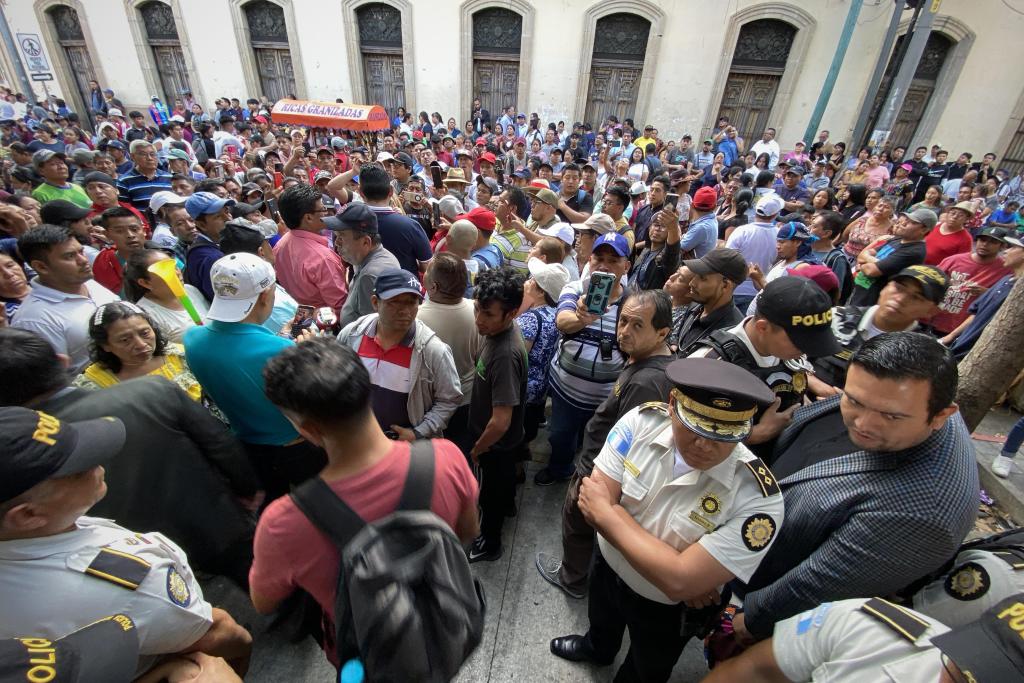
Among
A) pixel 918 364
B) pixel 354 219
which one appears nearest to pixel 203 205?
pixel 354 219

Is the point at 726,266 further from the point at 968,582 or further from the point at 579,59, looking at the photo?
the point at 579,59

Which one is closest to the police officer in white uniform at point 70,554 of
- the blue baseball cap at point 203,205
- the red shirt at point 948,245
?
the blue baseball cap at point 203,205

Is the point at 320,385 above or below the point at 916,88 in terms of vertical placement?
below

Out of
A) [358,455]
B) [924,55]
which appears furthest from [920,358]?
[924,55]

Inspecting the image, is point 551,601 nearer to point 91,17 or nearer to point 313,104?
point 313,104

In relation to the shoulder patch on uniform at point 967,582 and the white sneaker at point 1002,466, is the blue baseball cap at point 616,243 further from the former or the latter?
the white sneaker at point 1002,466

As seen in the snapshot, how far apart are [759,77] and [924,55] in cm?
450

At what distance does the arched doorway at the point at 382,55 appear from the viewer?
1484 cm

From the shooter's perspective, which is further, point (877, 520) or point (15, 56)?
point (15, 56)

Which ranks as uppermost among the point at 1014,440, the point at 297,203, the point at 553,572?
the point at 297,203

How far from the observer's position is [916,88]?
1332cm

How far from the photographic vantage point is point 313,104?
Result: 1274 centimetres

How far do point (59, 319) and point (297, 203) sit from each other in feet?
5.16

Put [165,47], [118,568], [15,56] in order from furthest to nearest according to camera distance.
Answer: [165,47] → [15,56] → [118,568]
